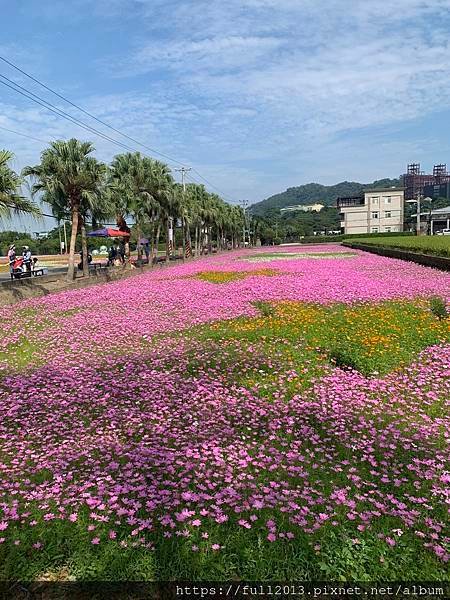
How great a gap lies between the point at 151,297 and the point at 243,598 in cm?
1415

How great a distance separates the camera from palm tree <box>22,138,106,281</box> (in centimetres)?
2591

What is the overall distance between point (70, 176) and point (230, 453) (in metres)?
24.6

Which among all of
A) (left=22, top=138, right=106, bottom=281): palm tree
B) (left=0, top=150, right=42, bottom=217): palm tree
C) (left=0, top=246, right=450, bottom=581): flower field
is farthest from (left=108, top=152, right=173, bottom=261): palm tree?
(left=0, top=246, right=450, bottom=581): flower field

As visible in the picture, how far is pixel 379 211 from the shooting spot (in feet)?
378

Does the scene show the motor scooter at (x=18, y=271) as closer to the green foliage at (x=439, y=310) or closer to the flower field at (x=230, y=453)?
the flower field at (x=230, y=453)

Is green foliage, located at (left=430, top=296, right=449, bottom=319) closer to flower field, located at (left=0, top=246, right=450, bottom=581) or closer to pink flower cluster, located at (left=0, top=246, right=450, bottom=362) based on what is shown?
flower field, located at (left=0, top=246, right=450, bottom=581)

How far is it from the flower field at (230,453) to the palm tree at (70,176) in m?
17.8

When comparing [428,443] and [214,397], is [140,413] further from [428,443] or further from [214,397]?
[428,443]

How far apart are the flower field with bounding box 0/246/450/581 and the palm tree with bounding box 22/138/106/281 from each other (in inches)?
702

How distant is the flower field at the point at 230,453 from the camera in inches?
131

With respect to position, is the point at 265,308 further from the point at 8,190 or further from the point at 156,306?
the point at 8,190

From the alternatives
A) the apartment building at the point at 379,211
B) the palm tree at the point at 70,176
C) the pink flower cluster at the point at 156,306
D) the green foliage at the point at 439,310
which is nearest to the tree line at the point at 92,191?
the palm tree at the point at 70,176

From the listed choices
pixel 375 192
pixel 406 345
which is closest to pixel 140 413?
pixel 406 345

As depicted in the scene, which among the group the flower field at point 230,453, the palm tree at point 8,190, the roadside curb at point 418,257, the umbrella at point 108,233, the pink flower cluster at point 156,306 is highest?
the palm tree at point 8,190
